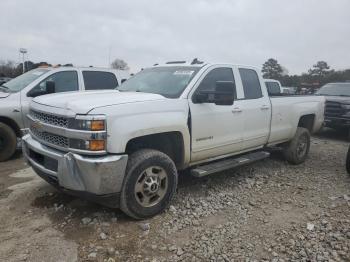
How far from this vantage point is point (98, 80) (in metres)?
7.88

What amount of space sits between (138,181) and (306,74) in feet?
135

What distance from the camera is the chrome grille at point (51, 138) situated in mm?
3799

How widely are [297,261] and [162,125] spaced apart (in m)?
1.96

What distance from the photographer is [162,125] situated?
4.09m

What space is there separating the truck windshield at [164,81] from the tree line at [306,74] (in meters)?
32.0

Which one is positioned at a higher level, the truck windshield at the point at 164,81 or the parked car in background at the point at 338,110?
the truck windshield at the point at 164,81

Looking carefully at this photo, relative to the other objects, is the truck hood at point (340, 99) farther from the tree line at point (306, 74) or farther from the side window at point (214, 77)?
the tree line at point (306, 74)

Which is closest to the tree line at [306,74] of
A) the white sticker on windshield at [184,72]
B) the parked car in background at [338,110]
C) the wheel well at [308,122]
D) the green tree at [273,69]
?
the green tree at [273,69]

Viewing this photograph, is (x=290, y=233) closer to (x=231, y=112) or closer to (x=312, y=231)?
(x=312, y=231)

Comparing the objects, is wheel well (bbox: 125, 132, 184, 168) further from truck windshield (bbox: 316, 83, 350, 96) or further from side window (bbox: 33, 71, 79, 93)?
truck windshield (bbox: 316, 83, 350, 96)

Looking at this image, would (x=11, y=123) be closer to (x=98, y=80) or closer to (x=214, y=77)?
Answer: (x=98, y=80)

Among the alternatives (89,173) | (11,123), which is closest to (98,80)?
(11,123)

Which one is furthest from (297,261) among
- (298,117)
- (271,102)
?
(298,117)

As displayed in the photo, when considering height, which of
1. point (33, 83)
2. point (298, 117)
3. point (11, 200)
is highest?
point (33, 83)
